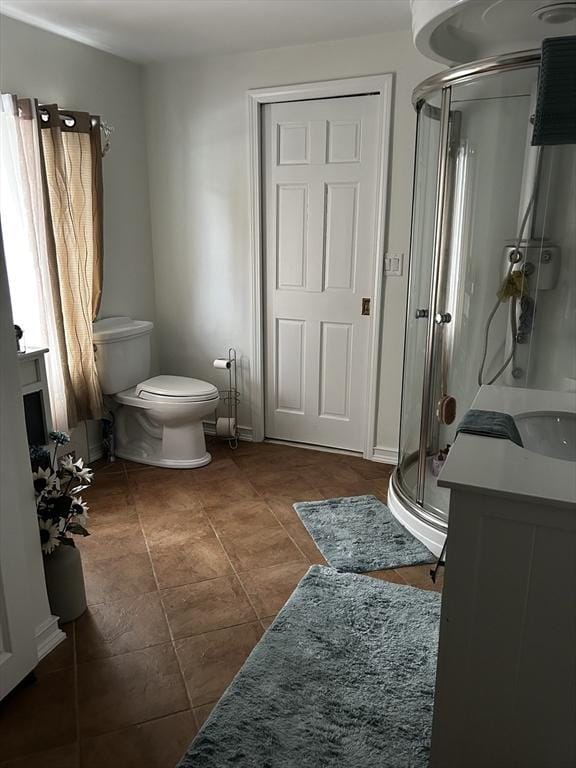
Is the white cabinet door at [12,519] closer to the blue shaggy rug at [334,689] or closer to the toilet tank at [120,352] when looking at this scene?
the blue shaggy rug at [334,689]

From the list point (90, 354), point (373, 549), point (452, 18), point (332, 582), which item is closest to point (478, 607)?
point (332, 582)

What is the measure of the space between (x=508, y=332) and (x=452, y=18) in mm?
1193

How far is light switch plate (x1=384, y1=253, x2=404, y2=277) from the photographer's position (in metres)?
3.25

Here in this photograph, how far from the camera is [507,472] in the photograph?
4.12 ft

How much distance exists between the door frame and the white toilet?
446mm

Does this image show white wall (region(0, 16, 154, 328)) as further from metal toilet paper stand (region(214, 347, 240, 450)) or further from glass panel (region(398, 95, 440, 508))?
glass panel (region(398, 95, 440, 508))

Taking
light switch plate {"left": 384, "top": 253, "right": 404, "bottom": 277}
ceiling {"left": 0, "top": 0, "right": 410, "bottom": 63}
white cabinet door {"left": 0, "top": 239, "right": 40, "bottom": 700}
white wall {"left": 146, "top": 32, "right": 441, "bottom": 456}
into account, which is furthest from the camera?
light switch plate {"left": 384, "top": 253, "right": 404, "bottom": 277}

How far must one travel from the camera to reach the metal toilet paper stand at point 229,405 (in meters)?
3.82

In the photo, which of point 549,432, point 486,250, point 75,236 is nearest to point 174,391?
point 75,236

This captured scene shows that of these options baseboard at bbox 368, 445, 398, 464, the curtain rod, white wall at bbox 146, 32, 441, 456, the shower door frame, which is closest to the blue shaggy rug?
the shower door frame

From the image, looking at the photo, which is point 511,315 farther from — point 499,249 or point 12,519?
point 12,519

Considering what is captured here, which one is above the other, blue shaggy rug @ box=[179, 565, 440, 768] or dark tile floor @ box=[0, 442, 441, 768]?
blue shaggy rug @ box=[179, 565, 440, 768]

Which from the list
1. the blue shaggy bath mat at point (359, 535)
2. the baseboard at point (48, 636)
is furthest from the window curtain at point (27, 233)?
the blue shaggy bath mat at point (359, 535)

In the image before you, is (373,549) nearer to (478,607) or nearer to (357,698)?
(357,698)
